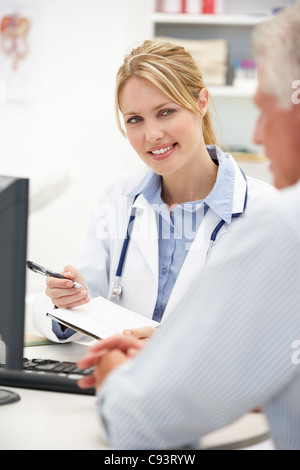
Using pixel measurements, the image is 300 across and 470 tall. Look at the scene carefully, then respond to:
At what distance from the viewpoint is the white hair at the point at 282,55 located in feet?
2.79

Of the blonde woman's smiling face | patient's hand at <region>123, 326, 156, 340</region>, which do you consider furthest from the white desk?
the blonde woman's smiling face

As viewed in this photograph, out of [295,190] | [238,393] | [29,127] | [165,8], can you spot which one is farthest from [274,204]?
[29,127]

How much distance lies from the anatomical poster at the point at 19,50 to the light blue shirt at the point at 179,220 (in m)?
2.06

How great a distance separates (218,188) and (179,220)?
0.16 metres

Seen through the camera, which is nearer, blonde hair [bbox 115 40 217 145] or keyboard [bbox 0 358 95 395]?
keyboard [bbox 0 358 95 395]

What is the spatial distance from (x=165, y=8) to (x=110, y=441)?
301 centimetres

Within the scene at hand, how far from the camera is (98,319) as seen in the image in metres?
1.57

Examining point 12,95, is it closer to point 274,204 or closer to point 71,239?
point 71,239

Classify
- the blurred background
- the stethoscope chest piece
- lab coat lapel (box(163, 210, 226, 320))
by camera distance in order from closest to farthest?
lab coat lapel (box(163, 210, 226, 320)), the stethoscope chest piece, the blurred background

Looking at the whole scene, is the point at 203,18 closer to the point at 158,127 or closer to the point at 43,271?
the point at 158,127

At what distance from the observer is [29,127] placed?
12.6ft

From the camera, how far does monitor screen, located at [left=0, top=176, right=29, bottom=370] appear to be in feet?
3.86

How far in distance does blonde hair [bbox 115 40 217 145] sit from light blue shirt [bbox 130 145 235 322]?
23 centimetres
